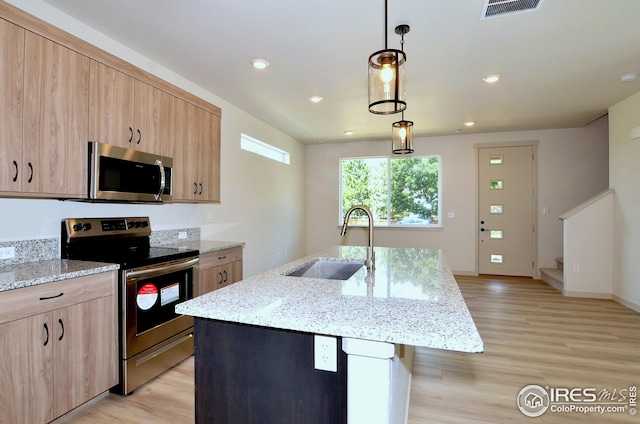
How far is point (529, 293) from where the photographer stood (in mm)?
4828

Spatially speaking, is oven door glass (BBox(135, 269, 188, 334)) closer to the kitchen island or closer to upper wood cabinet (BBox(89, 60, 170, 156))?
upper wood cabinet (BBox(89, 60, 170, 156))

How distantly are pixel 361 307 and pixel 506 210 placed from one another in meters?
5.81

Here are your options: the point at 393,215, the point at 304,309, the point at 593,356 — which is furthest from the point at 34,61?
the point at 393,215

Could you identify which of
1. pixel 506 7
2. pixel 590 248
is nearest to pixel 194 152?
pixel 506 7

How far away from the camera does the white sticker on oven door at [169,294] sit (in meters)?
2.43

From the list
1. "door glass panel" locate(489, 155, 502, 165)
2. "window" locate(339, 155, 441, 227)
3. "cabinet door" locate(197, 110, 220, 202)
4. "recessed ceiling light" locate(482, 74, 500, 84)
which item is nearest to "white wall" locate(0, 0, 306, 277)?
"cabinet door" locate(197, 110, 220, 202)

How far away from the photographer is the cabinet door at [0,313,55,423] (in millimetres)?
1587

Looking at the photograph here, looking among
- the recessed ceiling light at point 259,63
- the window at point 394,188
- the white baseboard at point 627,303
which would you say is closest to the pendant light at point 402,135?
the recessed ceiling light at point 259,63

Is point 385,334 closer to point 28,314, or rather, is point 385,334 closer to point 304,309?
point 304,309

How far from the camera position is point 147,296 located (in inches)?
90.6

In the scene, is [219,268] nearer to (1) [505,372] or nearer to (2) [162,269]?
(2) [162,269]

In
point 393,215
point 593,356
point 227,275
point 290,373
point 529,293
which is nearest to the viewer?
point 290,373

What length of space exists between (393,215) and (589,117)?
343cm

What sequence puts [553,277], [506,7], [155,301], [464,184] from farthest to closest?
[464,184]
[553,277]
[155,301]
[506,7]
